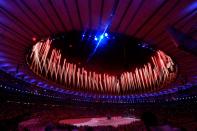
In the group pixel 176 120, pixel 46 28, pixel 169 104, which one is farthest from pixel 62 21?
pixel 176 120

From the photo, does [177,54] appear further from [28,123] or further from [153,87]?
[28,123]

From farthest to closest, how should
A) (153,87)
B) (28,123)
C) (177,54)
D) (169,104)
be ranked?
1. (169,104)
2. (153,87)
3. (28,123)
4. (177,54)

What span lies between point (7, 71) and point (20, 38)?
2.15m

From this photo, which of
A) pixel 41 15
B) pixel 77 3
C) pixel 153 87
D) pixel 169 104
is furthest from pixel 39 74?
pixel 169 104

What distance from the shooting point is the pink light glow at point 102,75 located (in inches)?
295

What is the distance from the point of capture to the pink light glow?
24.6ft

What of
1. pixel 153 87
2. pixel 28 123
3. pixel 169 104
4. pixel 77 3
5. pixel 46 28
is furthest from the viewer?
pixel 169 104

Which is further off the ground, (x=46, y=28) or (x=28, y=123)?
(x=46, y=28)

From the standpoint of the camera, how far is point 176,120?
41.7 ft

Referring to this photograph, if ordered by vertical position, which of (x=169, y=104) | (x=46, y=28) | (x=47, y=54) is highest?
(x=47, y=54)

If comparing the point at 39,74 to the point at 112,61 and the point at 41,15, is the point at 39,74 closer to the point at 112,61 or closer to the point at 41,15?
the point at 41,15

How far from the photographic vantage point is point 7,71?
22.2ft

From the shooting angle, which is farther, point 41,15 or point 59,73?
point 59,73

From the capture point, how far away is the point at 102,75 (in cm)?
1057
